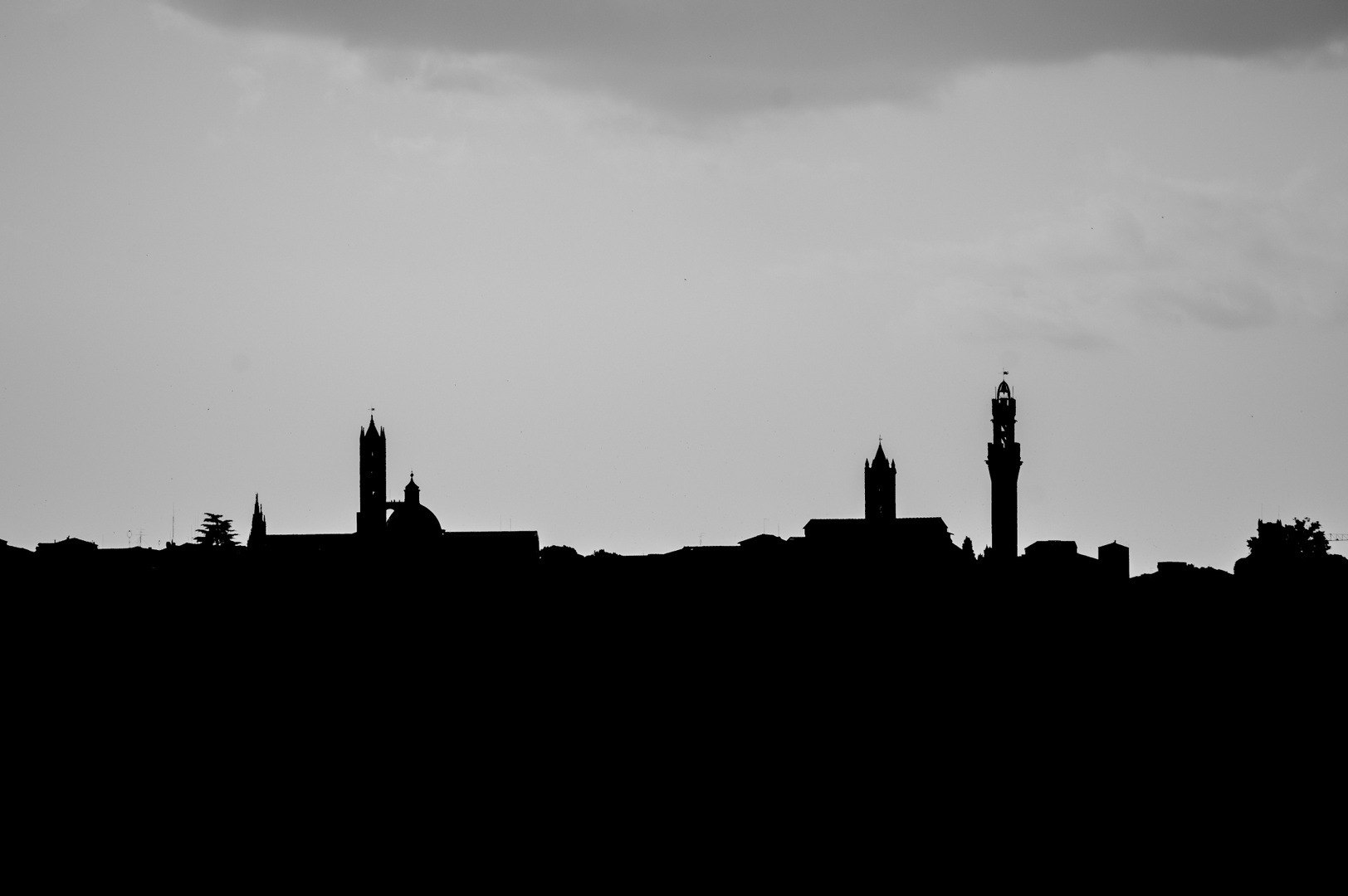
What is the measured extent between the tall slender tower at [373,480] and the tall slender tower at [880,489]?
2248cm

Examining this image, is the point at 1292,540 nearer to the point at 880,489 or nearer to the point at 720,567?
the point at 880,489

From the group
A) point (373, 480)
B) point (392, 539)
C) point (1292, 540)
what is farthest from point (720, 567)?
point (1292, 540)

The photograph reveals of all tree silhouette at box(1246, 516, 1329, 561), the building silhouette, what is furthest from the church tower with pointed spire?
tree silhouette at box(1246, 516, 1329, 561)

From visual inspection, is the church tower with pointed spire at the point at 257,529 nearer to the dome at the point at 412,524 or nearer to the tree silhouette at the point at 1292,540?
the dome at the point at 412,524

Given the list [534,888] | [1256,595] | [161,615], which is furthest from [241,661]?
[1256,595]

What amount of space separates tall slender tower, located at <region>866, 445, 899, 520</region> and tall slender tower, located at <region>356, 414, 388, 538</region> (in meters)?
22.5

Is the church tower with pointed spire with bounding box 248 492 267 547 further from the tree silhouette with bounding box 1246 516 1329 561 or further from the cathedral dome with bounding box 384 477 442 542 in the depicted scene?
the tree silhouette with bounding box 1246 516 1329 561

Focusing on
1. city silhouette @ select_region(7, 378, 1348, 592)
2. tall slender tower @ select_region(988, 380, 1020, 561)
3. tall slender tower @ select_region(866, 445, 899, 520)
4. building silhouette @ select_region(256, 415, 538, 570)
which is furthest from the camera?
tall slender tower @ select_region(866, 445, 899, 520)

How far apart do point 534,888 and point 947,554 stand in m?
33.7

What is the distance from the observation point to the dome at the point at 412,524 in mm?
69725

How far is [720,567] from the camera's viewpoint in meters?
55.9

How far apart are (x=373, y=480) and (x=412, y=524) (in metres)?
6.23

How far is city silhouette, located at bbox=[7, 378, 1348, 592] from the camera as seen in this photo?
51.9 m

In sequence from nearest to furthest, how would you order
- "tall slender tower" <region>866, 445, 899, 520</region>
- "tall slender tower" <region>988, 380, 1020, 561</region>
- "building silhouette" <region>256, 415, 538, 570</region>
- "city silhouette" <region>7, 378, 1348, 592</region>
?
"city silhouette" <region>7, 378, 1348, 592</region>
"building silhouette" <region>256, 415, 538, 570</region>
"tall slender tower" <region>988, 380, 1020, 561</region>
"tall slender tower" <region>866, 445, 899, 520</region>
